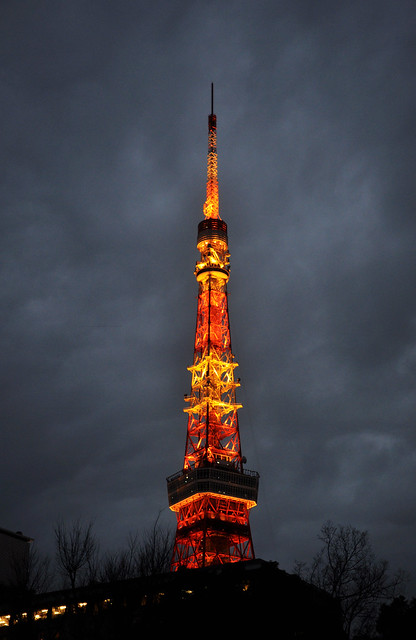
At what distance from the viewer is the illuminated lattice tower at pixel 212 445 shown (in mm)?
80312

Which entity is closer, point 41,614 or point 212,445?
point 41,614

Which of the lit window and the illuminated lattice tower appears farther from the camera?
the illuminated lattice tower

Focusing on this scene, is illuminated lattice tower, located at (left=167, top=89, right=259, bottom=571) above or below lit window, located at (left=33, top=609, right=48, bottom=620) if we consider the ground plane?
above

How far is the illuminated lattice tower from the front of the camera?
3162 inches

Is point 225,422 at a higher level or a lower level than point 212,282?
lower

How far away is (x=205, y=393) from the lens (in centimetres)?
9112

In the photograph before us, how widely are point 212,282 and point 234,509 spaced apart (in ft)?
104

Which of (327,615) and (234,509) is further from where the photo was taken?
(234,509)

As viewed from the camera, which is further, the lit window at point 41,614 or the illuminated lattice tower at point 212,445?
the illuminated lattice tower at point 212,445

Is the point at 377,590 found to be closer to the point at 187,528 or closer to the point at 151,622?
the point at 151,622

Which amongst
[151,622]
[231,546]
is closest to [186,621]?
[151,622]

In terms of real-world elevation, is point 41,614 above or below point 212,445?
below

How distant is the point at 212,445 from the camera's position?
87500mm

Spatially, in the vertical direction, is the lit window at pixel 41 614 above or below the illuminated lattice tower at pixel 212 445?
below
